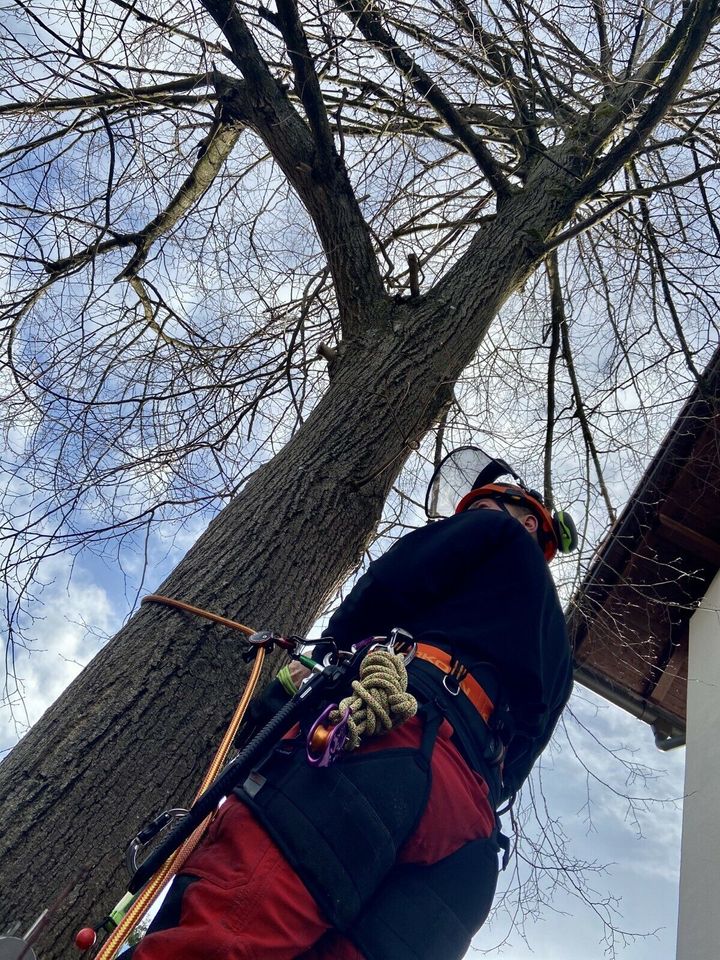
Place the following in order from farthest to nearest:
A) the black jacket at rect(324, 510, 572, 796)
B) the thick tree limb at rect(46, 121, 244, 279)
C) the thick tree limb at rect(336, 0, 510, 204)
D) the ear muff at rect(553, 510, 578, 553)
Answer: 1. the thick tree limb at rect(46, 121, 244, 279)
2. the thick tree limb at rect(336, 0, 510, 204)
3. the ear muff at rect(553, 510, 578, 553)
4. the black jacket at rect(324, 510, 572, 796)

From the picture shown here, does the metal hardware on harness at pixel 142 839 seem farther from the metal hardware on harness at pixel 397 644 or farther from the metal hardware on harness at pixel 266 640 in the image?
the metal hardware on harness at pixel 397 644

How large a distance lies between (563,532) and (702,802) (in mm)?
2767

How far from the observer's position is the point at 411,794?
1472 mm

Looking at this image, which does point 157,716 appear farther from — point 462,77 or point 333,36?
point 462,77

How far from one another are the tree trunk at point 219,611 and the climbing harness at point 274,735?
0.37 feet

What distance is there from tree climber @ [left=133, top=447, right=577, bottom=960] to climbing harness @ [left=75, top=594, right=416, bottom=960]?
0.04 m

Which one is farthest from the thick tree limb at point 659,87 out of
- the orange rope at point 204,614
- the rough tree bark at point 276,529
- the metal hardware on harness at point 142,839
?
the metal hardware on harness at point 142,839

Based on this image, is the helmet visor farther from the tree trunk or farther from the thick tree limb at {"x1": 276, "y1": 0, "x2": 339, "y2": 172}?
the thick tree limb at {"x1": 276, "y1": 0, "x2": 339, "y2": 172}

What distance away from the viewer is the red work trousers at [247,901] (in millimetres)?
1216

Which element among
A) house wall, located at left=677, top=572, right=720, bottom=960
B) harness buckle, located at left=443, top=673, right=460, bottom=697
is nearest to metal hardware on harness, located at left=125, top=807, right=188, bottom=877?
Result: harness buckle, located at left=443, top=673, right=460, bottom=697

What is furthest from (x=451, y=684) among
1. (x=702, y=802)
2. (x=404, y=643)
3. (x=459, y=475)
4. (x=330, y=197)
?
(x=702, y=802)

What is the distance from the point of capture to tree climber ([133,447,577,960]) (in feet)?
4.31

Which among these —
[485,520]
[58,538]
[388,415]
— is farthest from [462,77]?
[58,538]

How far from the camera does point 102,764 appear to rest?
159cm
